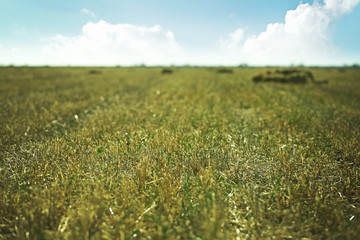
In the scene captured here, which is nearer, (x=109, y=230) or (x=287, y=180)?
(x=109, y=230)

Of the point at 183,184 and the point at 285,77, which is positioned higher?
the point at 285,77

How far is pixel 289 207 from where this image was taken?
1.58 m

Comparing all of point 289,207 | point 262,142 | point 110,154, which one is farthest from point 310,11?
point 110,154

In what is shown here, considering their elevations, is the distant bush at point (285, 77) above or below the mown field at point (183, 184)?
above

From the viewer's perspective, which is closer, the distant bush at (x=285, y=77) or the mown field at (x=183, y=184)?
the mown field at (x=183, y=184)

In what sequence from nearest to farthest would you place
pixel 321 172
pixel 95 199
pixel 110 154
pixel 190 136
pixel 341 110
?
pixel 95 199
pixel 321 172
pixel 110 154
pixel 190 136
pixel 341 110

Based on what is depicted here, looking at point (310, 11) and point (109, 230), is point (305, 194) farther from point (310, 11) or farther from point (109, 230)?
point (310, 11)

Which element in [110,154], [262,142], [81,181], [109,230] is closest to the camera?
[109,230]

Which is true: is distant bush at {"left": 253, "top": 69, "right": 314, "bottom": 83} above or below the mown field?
above

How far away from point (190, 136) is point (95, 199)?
1.76 meters

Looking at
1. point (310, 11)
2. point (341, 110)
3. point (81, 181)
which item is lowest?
point (81, 181)

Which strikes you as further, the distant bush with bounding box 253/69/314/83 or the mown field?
the distant bush with bounding box 253/69/314/83

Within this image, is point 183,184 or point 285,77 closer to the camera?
point 183,184

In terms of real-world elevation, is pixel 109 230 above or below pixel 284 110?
below
